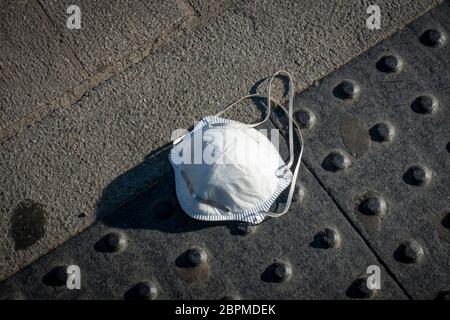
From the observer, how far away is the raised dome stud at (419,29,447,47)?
12.6 feet

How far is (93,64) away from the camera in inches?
149

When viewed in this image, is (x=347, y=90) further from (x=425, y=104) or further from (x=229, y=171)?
(x=229, y=171)

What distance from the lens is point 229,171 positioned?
321 cm

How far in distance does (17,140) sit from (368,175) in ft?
8.69

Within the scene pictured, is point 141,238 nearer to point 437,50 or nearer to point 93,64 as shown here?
point 93,64

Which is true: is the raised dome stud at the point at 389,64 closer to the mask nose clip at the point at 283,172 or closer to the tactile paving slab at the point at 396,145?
the tactile paving slab at the point at 396,145

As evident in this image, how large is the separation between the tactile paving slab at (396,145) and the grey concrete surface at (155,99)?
7.0 inches

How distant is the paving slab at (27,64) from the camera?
145 inches

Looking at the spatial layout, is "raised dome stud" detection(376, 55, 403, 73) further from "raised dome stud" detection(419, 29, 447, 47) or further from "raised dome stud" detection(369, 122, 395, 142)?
"raised dome stud" detection(369, 122, 395, 142)

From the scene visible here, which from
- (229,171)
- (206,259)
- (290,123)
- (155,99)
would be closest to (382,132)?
(290,123)

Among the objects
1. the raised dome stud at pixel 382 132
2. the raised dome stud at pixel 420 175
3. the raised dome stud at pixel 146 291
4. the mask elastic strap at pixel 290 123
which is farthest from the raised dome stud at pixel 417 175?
the raised dome stud at pixel 146 291

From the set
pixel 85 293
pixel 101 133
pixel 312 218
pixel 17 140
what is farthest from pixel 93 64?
pixel 312 218

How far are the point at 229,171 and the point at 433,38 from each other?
202cm

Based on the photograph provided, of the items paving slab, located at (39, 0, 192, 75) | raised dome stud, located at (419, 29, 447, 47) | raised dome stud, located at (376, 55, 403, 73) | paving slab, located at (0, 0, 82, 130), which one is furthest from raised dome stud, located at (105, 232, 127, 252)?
raised dome stud, located at (419, 29, 447, 47)
